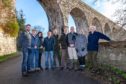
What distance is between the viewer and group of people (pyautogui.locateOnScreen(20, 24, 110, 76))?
1123 cm

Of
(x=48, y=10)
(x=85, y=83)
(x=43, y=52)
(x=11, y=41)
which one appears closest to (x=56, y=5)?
(x=48, y=10)

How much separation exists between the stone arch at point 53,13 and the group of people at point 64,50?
46.1 feet

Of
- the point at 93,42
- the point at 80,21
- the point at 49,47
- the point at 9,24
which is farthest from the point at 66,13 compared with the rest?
the point at 93,42

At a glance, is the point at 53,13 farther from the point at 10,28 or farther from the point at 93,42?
the point at 93,42

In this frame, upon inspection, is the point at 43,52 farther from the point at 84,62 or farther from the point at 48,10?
the point at 48,10

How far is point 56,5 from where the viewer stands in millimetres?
26094

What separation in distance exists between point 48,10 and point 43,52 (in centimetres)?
1426

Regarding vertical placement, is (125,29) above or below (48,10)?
below

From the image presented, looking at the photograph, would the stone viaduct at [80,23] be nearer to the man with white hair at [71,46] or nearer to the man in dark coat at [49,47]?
the man with white hair at [71,46]

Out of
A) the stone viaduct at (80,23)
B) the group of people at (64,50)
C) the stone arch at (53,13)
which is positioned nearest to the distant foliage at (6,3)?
the stone viaduct at (80,23)

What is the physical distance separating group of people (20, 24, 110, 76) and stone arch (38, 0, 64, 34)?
14.1 meters

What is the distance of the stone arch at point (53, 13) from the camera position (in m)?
26.2

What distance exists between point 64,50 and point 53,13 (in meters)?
14.7

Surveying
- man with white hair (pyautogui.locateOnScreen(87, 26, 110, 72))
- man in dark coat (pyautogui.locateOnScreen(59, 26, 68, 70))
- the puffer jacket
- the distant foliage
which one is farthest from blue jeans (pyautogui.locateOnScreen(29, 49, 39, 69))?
the distant foliage
